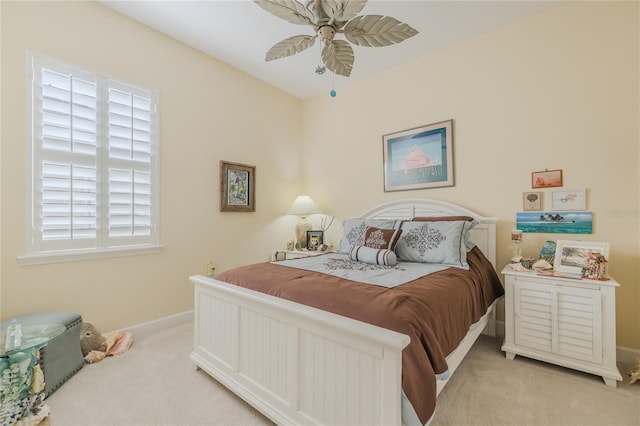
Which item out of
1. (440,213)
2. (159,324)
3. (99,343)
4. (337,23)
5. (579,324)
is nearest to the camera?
(337,23)

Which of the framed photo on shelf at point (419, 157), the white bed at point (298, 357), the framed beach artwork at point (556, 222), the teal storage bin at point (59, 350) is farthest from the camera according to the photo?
the framed photo on shelf at point (419, 157)

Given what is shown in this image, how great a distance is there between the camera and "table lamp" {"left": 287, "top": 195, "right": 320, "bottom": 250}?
3771 mm

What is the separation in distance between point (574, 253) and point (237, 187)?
128 inches

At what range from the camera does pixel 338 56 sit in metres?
1.81

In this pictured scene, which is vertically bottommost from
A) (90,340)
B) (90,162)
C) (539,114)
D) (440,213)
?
(90,340)

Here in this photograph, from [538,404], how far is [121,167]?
3.51 m

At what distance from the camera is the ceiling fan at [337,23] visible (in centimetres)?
151

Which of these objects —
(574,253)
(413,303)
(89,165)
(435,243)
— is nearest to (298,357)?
(413,303)

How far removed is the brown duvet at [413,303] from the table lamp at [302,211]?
1.69m

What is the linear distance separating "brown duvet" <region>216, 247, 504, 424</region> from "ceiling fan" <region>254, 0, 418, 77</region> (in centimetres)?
143

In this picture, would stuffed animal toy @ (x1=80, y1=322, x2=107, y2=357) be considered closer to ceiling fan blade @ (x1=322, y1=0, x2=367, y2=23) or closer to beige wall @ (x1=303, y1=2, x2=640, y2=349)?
ceiling fan blade @ (x1=322, y1=0, x2=367, y2=23)

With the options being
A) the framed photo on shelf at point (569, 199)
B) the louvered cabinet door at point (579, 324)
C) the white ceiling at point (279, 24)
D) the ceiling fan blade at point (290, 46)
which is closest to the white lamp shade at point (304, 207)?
the white ceiling at point (279, 24)

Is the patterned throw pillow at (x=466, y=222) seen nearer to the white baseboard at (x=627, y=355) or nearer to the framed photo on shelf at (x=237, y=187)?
the white baseboard at (x=627, y=355)

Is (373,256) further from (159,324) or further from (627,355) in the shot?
Answer: (159,324)
